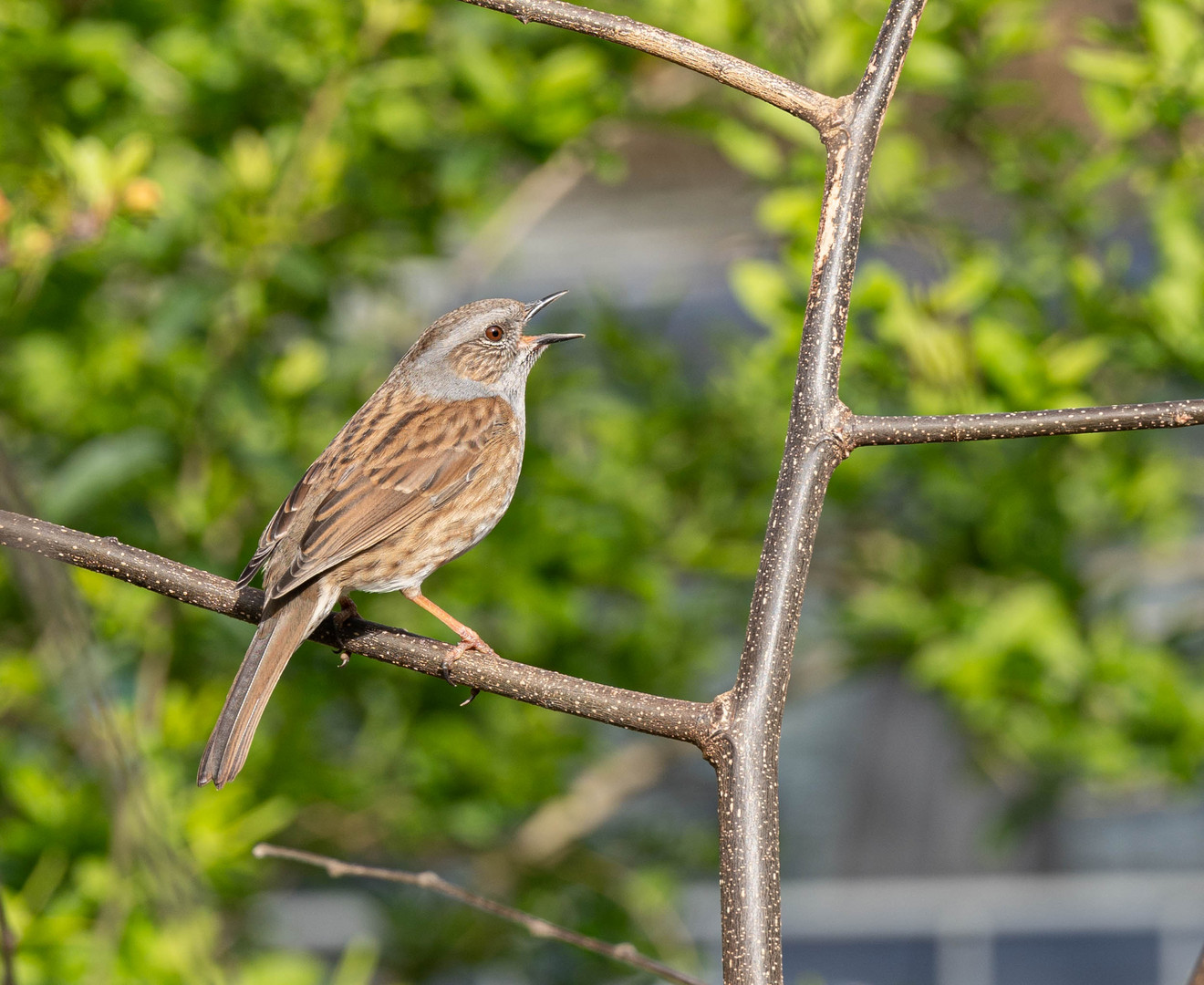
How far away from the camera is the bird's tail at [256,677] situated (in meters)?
2.23

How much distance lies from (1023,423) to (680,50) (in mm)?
590

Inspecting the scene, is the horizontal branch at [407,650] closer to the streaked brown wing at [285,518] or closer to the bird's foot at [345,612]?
the bird's foot at [345,612]

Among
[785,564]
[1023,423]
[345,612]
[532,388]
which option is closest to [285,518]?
[345,612]

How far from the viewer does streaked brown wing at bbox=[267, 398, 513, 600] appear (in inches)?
114

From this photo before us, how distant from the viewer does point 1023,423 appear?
1560mm

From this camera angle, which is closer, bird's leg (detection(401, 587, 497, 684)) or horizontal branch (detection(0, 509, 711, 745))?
horizontal branch (detection(0, 509, 711, 745))

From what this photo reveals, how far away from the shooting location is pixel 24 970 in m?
3.40

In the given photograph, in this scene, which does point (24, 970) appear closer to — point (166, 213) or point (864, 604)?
point (166, 213)

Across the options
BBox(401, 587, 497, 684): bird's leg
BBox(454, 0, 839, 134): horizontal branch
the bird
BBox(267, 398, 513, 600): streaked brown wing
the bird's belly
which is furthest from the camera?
the bird's belly

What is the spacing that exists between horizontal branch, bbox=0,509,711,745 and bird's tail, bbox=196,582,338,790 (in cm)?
10

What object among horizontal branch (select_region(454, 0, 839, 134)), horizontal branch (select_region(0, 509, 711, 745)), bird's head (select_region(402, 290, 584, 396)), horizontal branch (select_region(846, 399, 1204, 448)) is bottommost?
horizontal branch (select_region(0, 509, 711, 745))

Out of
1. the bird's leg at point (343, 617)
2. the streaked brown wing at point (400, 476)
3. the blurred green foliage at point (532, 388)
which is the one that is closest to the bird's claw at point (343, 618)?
the bird's leg at point (343, 617)

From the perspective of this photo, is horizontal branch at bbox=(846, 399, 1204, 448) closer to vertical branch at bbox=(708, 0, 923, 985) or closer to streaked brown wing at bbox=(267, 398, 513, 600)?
vertical branch at bbox=(708, 0, 923, 985)

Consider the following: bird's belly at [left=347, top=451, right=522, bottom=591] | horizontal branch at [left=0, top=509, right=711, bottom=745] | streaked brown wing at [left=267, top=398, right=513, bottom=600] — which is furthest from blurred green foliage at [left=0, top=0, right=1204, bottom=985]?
horizontal branch at [left=0, top=509, right=711, bottom=745]
